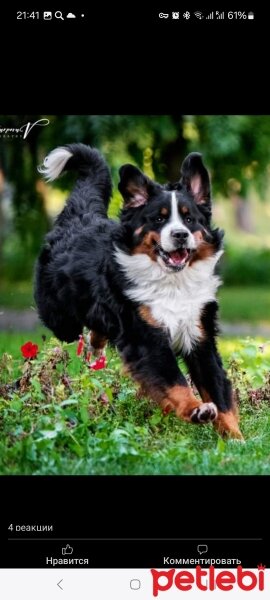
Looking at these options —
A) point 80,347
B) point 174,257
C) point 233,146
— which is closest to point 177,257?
point 174,257

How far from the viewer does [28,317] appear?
8.78m

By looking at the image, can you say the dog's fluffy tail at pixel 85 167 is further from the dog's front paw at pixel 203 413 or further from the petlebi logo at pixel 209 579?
the petlebi logo at pixel 209 579

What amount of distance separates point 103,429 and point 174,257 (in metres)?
1.00

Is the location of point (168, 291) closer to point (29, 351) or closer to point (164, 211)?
point (164, 211)

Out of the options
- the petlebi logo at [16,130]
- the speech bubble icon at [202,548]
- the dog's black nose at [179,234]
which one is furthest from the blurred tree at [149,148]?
the speech bubble icon at [202,548]

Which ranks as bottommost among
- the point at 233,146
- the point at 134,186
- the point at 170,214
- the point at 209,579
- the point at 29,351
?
the point at 209,579

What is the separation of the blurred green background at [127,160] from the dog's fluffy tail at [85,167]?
107cm

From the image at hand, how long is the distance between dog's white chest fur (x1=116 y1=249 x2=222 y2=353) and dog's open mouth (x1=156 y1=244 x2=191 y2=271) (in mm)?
83

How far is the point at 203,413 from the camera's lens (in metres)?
5.02

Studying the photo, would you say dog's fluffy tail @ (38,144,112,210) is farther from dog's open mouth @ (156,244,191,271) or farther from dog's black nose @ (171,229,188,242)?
dog's black nose @ (171,229,188,242)

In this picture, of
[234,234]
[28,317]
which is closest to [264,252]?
[234,234]

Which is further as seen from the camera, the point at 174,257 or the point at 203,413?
the point at 174,257

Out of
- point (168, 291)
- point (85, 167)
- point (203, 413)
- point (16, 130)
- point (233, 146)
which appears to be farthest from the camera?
point (233, 146)

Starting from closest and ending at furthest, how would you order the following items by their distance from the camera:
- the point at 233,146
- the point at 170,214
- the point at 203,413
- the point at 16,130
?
1. the point at 203,413
2. the point at 170,214
3. the point at 16,130
4. the point at 233,146
